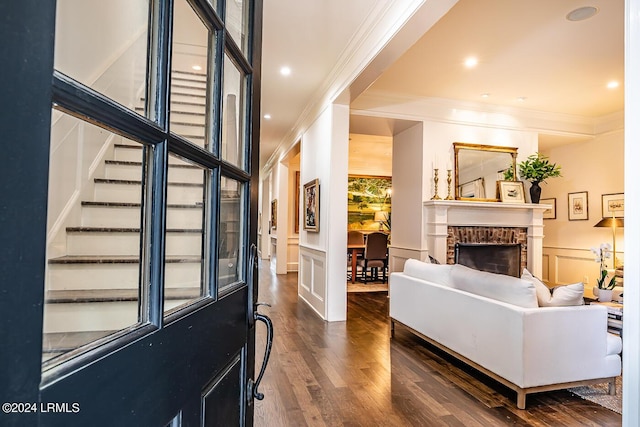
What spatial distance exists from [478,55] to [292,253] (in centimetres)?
646

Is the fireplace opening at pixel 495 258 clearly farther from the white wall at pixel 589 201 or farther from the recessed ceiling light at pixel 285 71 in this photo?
the recessed ceiling light at pixel 285 71

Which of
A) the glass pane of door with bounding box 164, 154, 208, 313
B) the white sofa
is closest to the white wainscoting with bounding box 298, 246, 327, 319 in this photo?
the white sofa

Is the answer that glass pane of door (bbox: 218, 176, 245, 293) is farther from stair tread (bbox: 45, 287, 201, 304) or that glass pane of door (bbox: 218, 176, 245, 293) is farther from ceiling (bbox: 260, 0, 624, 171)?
ceiling (bbox: 260, 0, 624, 171)

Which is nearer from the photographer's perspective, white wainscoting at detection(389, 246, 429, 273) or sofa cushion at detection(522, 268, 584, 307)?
sofa cushion at detection(522, 268, 584, 307)

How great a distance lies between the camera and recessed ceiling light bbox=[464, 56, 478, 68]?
13.1 feet

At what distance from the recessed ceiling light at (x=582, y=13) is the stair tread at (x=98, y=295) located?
3950 mm

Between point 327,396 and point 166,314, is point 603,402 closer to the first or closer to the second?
point 327,396

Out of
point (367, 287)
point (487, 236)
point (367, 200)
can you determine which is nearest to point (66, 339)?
point (487, 236)

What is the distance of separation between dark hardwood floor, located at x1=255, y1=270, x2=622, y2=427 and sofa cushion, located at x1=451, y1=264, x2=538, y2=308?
26.1 inches

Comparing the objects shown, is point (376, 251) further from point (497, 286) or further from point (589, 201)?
point (497, 286)

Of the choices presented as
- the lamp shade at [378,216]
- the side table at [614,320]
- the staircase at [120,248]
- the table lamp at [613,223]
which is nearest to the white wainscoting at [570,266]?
the table lamp at [613,223]

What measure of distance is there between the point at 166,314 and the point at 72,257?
19 centimetres

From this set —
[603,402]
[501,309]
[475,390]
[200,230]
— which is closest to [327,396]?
[475,390]

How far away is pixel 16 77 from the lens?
0.33 metres
